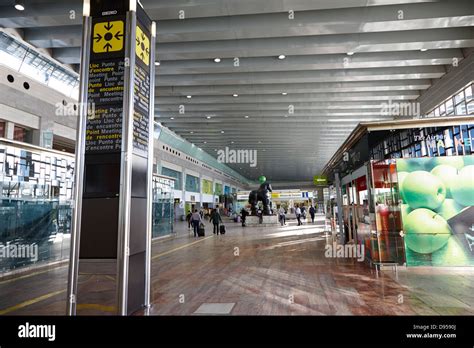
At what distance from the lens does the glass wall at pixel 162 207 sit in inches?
488

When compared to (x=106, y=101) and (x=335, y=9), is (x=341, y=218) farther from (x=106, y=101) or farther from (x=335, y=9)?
(x=106, y=101)

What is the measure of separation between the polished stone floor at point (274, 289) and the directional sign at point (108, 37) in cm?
291

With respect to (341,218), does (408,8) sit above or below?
above

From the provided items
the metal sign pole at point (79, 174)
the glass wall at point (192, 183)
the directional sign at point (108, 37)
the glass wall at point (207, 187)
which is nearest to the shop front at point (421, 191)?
the directional sign at point (108, 37)

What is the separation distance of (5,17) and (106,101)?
677cm

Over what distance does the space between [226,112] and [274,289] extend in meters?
12.2

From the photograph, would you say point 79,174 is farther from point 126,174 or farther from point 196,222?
point 196,222

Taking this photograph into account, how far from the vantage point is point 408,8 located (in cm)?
761

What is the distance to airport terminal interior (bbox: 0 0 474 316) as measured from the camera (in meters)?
3.68

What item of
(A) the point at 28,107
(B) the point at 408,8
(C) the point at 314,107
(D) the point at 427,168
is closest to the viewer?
(D) the point at 427,168

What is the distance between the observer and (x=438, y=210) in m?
6.36

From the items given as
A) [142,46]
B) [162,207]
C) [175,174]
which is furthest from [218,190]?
[142,46]

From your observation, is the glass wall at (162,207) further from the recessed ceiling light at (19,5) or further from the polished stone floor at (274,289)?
the recessed ceiling light at (19,5)

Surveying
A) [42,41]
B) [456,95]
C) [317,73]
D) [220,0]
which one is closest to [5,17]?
[42,41]
